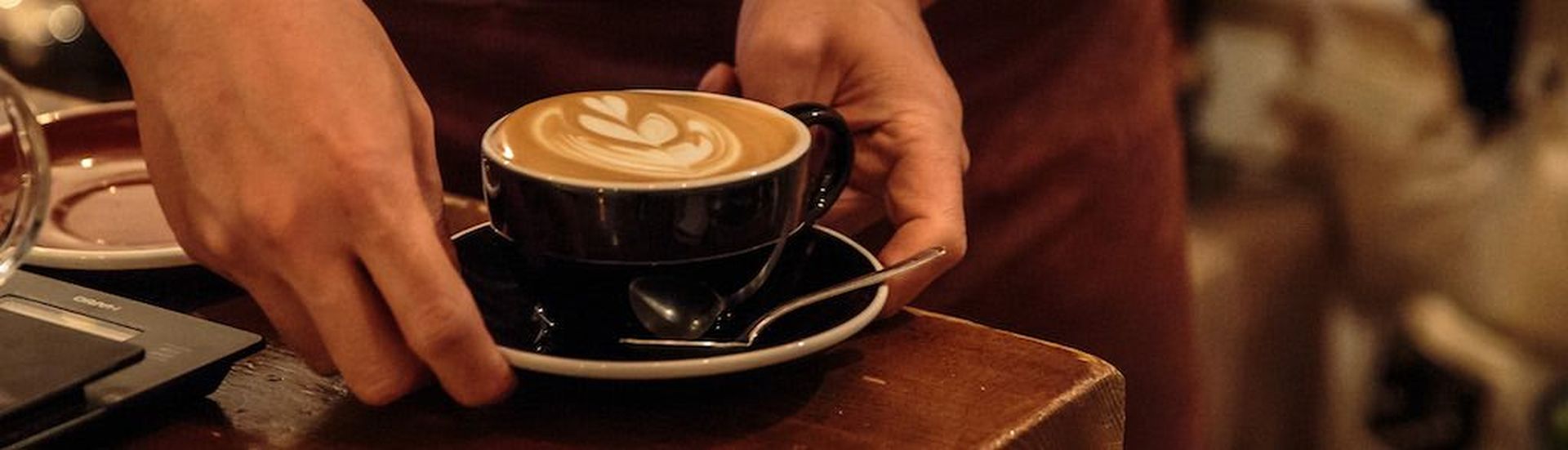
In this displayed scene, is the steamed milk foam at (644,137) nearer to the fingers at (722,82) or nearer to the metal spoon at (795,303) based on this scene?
the metal spoon at (795,303)

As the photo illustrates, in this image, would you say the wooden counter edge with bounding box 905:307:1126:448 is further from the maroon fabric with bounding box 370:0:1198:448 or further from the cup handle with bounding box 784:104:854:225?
the maroon fabric with bounding box 370:0:1198:448

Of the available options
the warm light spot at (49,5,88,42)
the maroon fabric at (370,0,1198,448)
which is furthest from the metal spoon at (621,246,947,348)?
the warm light spot at (49,5,88,42)

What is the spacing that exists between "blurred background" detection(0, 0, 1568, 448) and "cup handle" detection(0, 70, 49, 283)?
5.16 feet

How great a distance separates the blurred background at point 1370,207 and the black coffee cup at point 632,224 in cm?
142

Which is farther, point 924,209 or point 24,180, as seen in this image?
point 924,209

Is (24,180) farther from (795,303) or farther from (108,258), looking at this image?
(795,303)

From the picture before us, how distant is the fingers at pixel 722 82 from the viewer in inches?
34.1

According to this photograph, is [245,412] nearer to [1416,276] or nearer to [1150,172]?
[1150,172]

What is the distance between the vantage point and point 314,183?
1.79 feet

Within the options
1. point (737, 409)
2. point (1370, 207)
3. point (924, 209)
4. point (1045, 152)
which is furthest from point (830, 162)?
point (1370, 207)

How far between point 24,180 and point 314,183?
0.12m

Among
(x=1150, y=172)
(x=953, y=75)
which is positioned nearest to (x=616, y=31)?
(x=953, y=75)

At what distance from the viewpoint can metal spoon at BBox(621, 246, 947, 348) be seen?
1.91ft

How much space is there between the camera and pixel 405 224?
0.54 meters
